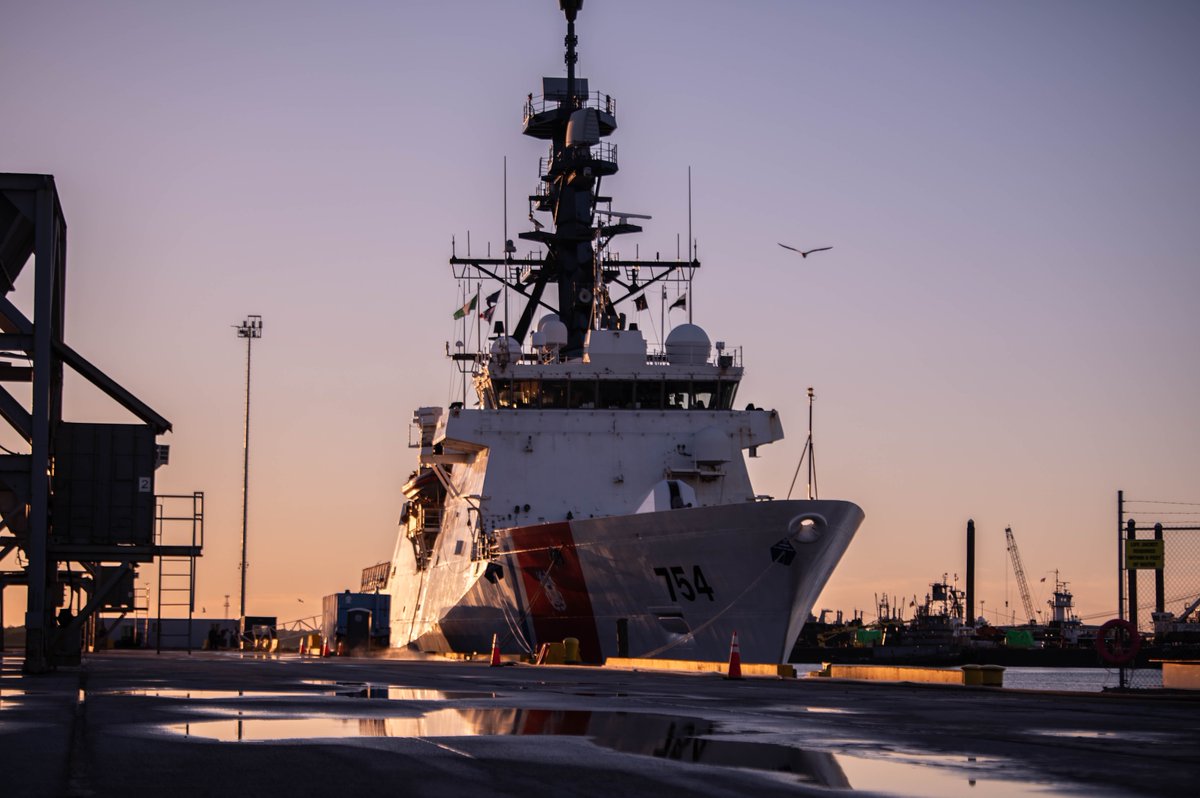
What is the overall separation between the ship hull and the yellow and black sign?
1001 cm

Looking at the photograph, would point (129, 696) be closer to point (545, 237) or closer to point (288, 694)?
point (288, 694)

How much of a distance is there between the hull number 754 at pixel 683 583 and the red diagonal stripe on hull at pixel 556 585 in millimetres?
2407

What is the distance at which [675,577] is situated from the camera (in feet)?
101

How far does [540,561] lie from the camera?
3391 centimetres

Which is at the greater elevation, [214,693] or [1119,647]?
[1119,647]

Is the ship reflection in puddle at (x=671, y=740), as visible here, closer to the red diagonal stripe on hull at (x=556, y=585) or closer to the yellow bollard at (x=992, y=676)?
the yellow bollard at (x=992, y=676)

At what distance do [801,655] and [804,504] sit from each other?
3735 inches

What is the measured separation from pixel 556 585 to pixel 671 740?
75.2 feet

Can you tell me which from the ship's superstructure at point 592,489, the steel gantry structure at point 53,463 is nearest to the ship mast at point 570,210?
the ship's superstructure at point 592,489

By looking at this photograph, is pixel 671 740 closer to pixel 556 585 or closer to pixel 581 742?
pixel 581 742

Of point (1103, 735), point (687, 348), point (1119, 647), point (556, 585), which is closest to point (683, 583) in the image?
point (556, 585)

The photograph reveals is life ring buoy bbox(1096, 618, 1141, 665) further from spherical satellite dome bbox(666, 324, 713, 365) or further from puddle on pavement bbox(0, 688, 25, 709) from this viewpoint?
spherical satellite dome bbox(666, 324, 713, 365)

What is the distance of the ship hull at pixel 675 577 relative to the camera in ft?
96.0

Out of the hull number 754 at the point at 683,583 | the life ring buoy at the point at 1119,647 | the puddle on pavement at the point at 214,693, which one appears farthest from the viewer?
the hull number 754 at the point at 683,583
